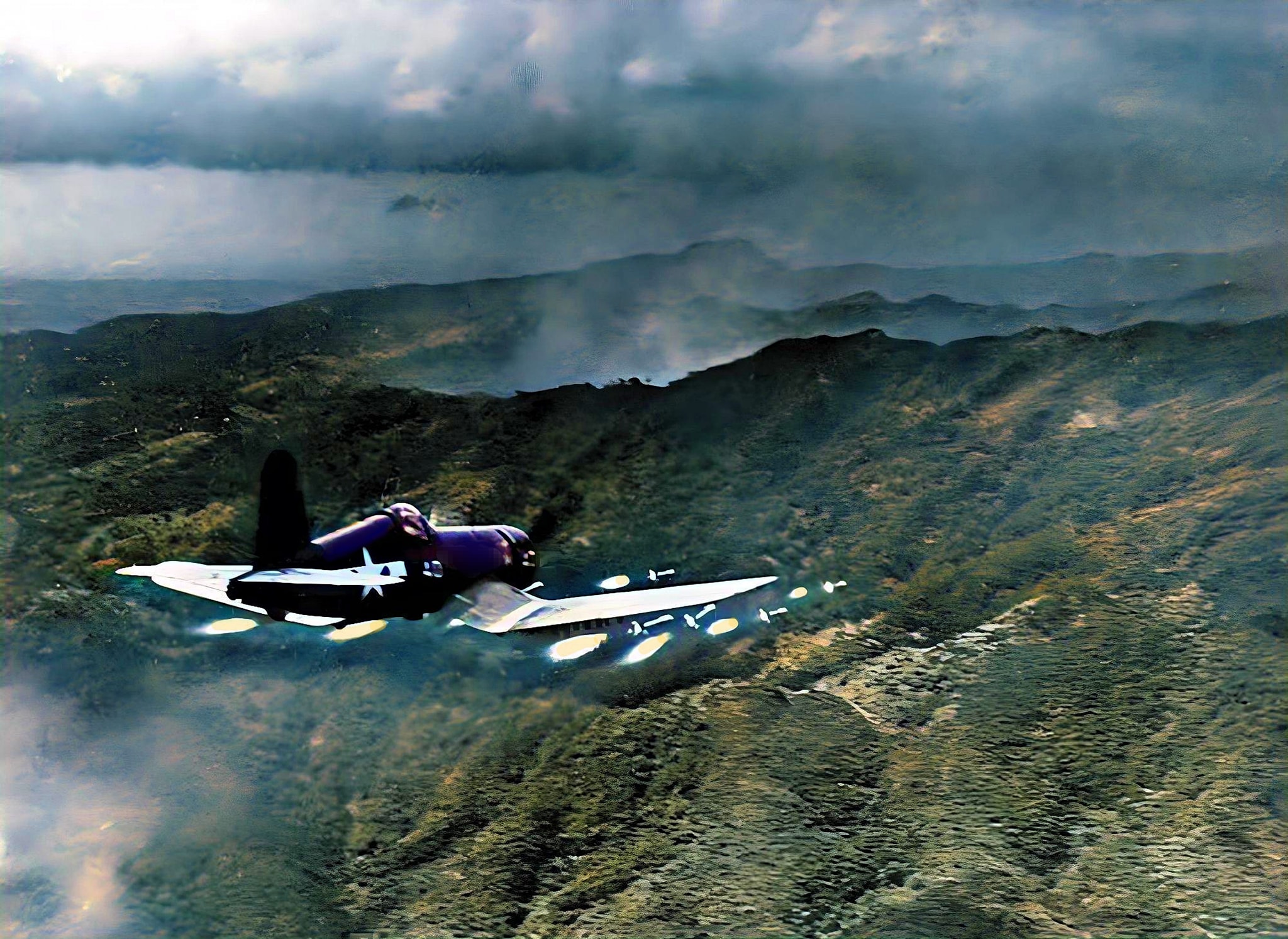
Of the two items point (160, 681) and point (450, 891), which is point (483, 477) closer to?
point (160, 681)

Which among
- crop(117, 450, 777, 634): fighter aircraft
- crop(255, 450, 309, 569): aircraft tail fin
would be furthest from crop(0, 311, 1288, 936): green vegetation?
crop(255, 450, 309, 569): aircraft tail fin

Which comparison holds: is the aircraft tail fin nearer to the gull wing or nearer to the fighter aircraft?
the fighter aircraft

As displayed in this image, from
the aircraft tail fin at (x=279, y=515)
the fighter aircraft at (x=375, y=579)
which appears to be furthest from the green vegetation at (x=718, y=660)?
the aircraft tail fin at (x=279, y=515)

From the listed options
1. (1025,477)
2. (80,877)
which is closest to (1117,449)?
(1025,477)

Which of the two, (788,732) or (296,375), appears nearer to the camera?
(296,375)

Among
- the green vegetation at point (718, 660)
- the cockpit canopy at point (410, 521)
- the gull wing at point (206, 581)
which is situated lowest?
the green vegetation at point (718, 660)

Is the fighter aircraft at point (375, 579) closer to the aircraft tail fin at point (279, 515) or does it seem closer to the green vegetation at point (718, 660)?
the aircraft tail fin at point (279, 515)

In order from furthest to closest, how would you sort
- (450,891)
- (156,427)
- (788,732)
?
(788,732) < (450,891) < (156,427)
